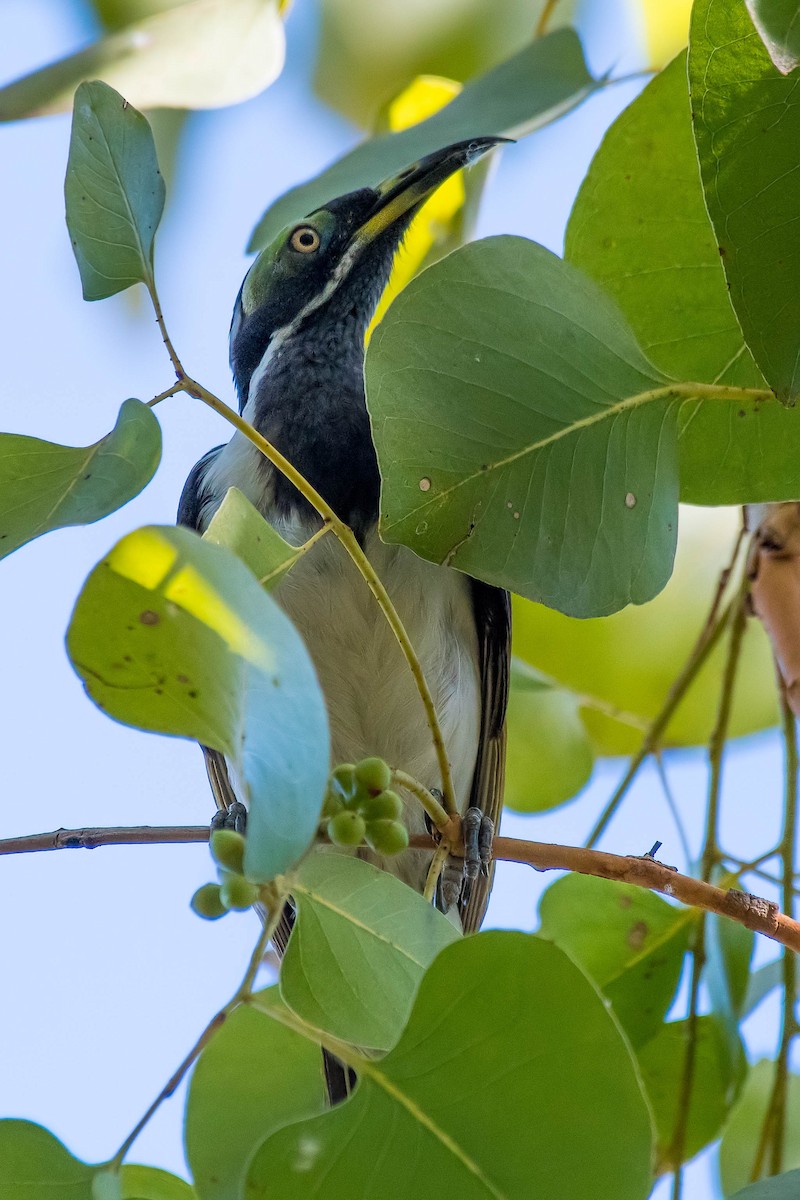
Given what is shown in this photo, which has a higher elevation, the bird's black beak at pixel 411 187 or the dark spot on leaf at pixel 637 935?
the bird's black beak at pixel 411 187

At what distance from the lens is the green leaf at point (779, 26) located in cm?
94

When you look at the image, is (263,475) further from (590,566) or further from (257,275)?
(590,566)

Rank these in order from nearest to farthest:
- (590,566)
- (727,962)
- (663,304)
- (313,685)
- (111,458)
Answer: (313,685) → (111,458) → (590,566) → (663,304) → (727,962)

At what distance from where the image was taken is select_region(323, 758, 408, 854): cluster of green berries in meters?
1.33

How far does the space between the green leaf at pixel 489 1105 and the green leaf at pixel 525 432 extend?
400mm

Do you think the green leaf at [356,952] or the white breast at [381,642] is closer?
the green leaf at [356,952]

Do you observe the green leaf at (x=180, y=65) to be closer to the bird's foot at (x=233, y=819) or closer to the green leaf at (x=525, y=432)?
the green leaf at (x=525, y=432)

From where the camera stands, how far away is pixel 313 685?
88 cm

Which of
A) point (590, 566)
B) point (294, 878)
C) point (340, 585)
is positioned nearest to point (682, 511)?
point (340, 585)

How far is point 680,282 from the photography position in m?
1.53

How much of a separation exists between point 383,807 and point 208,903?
204mm

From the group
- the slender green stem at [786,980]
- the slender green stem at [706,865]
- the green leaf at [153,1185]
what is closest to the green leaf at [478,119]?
the slender green stem at [706,865]

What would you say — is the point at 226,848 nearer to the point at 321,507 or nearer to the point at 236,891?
the point at 236,891

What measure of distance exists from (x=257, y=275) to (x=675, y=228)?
1.91 meters
